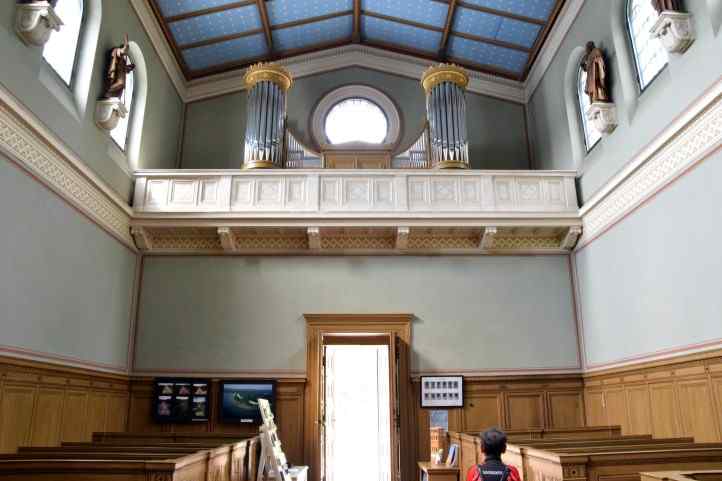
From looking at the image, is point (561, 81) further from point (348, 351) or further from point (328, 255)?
point (348, 351)

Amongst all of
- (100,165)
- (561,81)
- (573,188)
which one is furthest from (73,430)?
(561,81)

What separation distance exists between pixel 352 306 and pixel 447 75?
4.76 m

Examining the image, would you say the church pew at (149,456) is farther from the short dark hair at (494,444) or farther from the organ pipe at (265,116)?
the organ pipe at (265,116)

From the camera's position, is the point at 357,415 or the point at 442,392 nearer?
the point at 442,392

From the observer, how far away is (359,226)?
9789 millimetres

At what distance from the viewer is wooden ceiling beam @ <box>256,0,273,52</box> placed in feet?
35.0

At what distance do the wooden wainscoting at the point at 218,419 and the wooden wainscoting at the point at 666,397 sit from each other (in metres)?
4.80

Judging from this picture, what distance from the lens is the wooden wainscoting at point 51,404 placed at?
638 centimetres

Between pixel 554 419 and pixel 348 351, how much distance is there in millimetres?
5993

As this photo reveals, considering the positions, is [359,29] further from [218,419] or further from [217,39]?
[218,419]

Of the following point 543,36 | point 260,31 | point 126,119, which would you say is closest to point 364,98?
point 260,31

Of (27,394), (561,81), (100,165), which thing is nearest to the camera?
(27,394)

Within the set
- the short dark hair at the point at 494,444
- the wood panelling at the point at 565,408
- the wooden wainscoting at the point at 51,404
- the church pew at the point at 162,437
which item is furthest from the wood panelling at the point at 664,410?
the wooden wainscoting at the point at 51,404

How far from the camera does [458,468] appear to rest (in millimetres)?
7270
